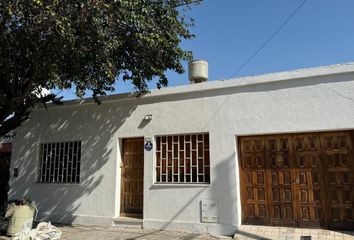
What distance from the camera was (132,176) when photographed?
9.67 metres

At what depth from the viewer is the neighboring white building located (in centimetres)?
748

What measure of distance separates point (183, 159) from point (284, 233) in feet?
10.0

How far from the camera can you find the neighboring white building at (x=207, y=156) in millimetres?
7484

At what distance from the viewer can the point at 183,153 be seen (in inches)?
351

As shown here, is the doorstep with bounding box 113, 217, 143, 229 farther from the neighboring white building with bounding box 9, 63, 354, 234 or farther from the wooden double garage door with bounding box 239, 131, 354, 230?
the wooden double garage door with bounding box 239, 131, 354, 230

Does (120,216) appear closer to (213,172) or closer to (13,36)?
(213,172)

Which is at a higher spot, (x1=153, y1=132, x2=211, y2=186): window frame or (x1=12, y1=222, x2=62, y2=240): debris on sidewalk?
(x1=153, y1=132, x2=211, y2=186): window frame

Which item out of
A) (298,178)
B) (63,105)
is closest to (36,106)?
(63,105)

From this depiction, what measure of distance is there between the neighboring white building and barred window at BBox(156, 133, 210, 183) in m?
0.03

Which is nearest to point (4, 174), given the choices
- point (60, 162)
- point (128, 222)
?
point (60, 162)

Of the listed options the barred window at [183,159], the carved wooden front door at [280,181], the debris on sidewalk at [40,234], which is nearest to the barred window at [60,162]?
the debris on sidewalk at [40,234]

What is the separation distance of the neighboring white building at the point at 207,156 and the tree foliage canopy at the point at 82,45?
102cm

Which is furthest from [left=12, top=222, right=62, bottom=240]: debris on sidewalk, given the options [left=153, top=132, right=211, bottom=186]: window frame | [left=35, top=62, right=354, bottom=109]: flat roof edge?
[left=35, top=62, right=354, bottom=109]: flat roof edge

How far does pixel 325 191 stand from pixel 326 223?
27.3 inches
